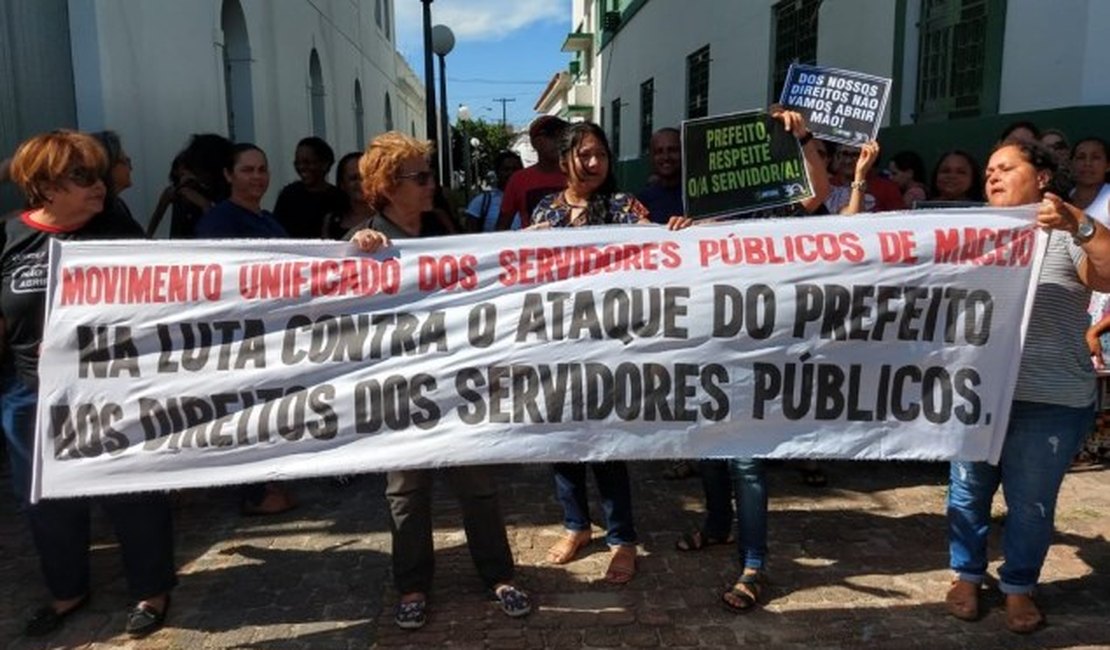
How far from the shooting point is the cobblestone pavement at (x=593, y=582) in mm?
3312

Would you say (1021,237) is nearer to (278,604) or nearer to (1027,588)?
(1027,588)

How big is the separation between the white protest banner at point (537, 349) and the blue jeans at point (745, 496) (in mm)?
199

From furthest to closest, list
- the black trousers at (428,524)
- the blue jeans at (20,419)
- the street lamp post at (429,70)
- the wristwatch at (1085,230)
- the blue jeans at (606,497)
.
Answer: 1. the street lamp post at (429,70)
2. the blue jeans at (606,497)
3. the black trousers at (428,524)
4. the blue jeans at (20,419)
5. the wristwatch at (1085,230)

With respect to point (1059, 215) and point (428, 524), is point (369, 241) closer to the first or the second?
Answer: point (428, 524)

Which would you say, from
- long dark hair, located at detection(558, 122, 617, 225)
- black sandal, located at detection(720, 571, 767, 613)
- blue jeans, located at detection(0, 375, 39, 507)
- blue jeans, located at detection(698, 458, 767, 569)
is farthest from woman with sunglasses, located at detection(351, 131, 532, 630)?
blue jeans, located at detection(0, 375, 39, 507)

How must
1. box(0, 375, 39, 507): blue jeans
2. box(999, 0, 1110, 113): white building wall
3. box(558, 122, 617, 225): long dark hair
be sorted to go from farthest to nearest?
box(999, 0, 1110, 113): white building wall < box(558, 122, 617, 225): long dark hair < box(0, 375, 39, 507): blue jeans

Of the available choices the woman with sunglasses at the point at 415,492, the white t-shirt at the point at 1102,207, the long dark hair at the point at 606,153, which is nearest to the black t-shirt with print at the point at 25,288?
the woman with sunglasses at the point at 415,492

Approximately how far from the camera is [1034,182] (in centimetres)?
305

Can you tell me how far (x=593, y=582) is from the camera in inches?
147

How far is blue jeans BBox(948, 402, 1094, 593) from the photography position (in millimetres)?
3084

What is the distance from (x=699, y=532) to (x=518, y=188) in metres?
2.23

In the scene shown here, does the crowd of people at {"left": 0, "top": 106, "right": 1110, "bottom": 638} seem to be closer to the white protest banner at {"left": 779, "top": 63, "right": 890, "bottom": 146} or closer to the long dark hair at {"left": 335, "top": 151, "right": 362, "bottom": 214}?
the white protest banner at {"left": 779, "top": 63, "right": 890, "bottom": 146}

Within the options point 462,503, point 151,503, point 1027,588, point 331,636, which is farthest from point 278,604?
point 1027,588

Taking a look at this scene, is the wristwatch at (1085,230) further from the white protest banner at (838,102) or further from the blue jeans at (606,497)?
the blue jeans at (606,497)
